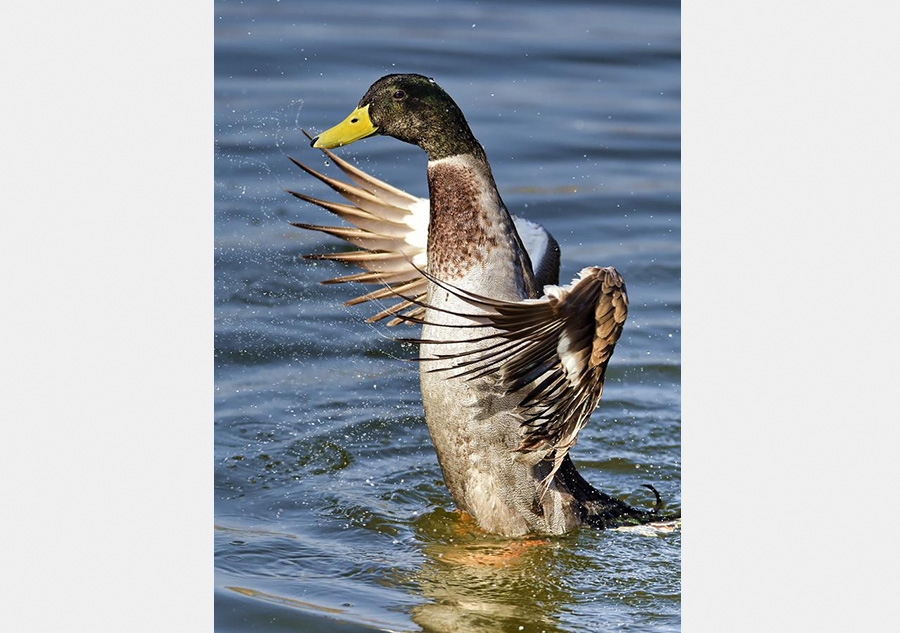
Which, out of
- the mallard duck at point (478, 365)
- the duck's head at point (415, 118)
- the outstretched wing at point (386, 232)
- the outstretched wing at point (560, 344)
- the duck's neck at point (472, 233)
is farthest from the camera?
the outstretched wing at point (386, 232)

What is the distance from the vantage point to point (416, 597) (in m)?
3.86

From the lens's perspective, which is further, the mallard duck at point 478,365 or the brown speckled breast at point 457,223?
the brown speckled breast at point 457,223

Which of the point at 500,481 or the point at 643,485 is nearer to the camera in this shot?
the point at 500,481

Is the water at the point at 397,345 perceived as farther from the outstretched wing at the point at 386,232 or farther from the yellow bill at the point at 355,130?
the yellow bill at the point at 355,130

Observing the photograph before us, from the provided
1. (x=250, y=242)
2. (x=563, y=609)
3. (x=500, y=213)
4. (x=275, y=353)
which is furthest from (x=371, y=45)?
(x=563, y=609)

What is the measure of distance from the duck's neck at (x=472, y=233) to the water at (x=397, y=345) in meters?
0.91

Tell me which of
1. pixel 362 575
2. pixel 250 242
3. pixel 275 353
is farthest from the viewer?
pixel 250 242

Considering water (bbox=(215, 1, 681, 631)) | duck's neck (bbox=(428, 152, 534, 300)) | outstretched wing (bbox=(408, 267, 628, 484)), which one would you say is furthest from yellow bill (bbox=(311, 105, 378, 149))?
water (bbox=(215, 1, 681, 631))

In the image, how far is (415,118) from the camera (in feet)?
13.1

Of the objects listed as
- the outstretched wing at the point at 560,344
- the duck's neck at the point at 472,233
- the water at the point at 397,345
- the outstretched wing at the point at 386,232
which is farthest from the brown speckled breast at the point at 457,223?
the water at the point at 397,345

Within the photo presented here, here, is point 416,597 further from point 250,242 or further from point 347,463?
point 250,242

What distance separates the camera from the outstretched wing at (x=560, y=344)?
3.26 m

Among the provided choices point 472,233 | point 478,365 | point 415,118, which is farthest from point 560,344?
point 415,118

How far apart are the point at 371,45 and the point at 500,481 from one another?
5.33m
